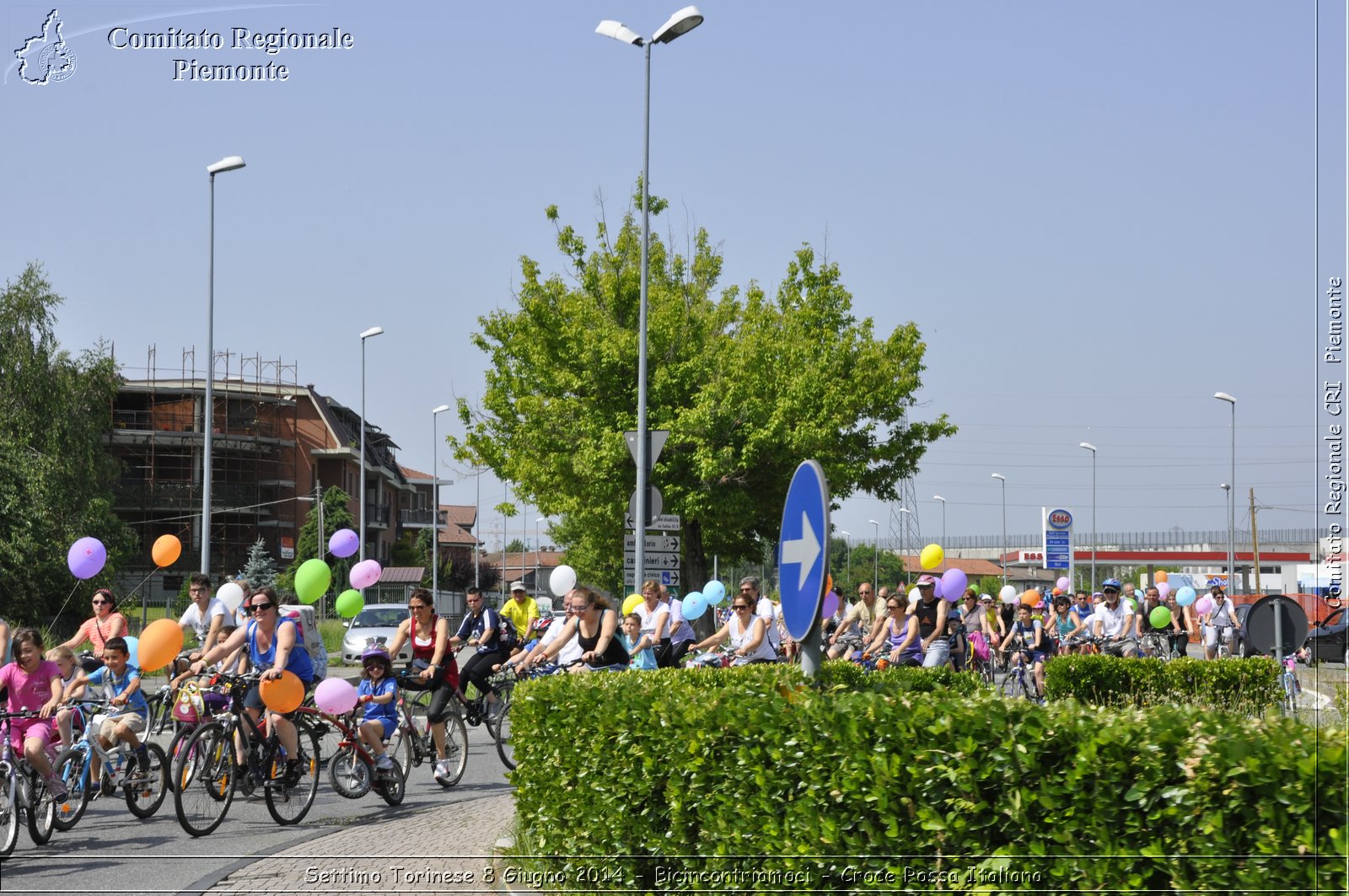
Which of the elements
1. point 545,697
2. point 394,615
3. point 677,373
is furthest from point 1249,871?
point 394,615

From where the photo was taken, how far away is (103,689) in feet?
38.7

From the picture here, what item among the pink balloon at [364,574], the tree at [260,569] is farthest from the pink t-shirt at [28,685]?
the tree at [260,569]

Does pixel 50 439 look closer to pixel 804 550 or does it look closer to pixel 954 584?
pixel 954 584

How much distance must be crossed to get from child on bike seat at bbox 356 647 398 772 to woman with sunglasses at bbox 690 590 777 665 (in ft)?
14.3

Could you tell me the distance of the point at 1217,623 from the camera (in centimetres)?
2469

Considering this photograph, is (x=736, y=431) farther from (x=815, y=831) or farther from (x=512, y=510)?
(x=815, y=831)

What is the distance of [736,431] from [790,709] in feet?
83.4

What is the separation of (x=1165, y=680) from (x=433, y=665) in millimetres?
8887

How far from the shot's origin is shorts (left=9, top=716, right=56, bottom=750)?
374 inches

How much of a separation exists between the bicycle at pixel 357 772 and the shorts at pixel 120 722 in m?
1.45

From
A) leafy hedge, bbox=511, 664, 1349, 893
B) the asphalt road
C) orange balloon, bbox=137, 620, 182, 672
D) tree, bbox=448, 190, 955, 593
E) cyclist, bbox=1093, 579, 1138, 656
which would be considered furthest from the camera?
tree, bbox=448, 190, 955, 593

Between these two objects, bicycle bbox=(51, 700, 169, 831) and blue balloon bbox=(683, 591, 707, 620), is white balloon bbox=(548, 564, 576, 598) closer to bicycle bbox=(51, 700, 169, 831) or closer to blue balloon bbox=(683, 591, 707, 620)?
blue balloon bbox=(683, 591, 707, 620)

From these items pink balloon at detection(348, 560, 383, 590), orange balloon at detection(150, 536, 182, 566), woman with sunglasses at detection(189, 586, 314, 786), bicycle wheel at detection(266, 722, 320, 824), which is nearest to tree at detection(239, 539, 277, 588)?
orange balloon at detection(150, 536, 182, 566)

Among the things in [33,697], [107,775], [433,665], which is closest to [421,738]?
[433,665]
